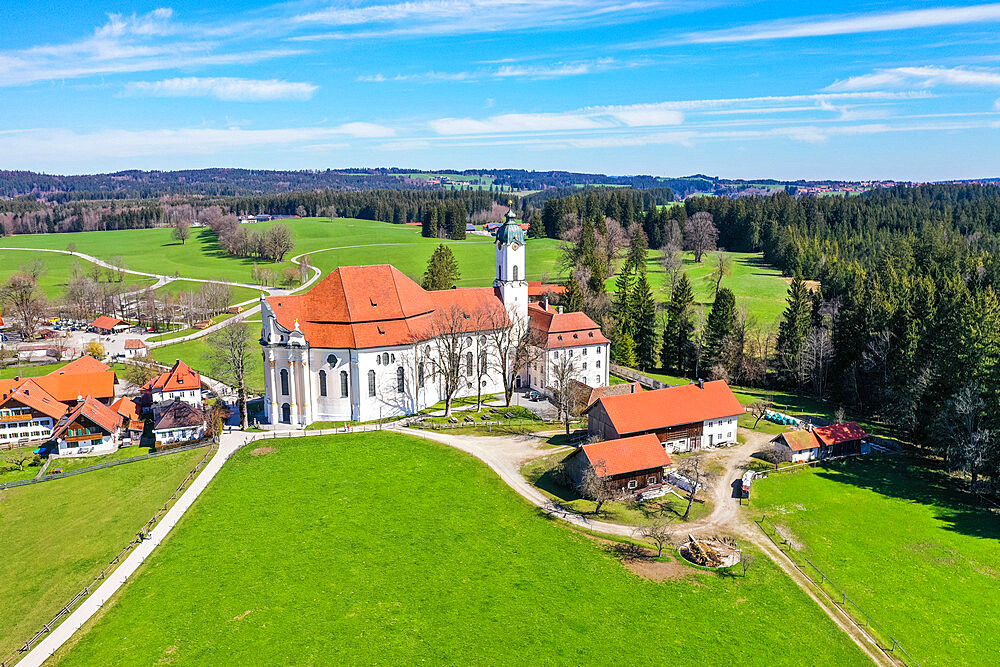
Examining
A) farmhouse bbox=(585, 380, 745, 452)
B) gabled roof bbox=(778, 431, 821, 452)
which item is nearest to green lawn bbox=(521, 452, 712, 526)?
farmhouse bbox=(585, 380, 745, 452)

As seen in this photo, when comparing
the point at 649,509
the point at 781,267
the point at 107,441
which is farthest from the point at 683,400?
the point at 781,267

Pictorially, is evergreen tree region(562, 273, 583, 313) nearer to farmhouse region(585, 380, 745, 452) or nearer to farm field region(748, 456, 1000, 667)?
farmhouse region(585, 380, 745, 452)

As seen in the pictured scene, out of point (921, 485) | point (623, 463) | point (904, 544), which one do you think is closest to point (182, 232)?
point (623, 463)

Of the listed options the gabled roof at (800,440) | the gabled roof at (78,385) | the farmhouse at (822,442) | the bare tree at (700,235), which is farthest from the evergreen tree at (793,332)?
the gabled roof at (78,385)

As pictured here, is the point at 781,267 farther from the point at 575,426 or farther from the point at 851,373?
the point at 575,426

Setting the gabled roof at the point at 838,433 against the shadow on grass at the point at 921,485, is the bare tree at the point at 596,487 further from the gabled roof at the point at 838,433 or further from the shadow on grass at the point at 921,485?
the gabled roof at the point at 838,433
